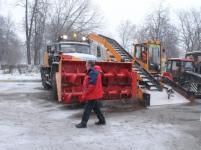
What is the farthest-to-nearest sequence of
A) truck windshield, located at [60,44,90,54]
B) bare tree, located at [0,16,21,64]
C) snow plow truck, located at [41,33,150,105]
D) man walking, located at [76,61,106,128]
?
bare tree, located at [0,16,21,64], truck windshield, located at [60,44,90,54], snow plow truck, located at [41,33,150,105], man walking, located at [76,61,106,128]

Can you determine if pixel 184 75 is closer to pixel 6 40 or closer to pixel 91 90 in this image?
pixel 91 90

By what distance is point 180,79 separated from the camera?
2025 centimetres

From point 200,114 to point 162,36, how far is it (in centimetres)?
4119

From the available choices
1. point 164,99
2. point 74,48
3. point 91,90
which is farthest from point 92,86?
point 74,48

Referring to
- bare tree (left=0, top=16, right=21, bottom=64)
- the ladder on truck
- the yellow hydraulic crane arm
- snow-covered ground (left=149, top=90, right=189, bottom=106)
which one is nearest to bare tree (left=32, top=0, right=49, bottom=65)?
bare tree (left=0, top=16, right=21, bottom=64)

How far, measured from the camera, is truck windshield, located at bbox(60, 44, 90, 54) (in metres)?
16.9

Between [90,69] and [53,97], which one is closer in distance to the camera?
[90,69]

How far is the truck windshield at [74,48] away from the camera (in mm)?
16859

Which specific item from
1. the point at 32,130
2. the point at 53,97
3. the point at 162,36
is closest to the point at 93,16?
the point at 162,36

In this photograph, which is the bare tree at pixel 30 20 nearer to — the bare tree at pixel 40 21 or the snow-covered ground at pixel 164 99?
the bare tree at pixel 40 21

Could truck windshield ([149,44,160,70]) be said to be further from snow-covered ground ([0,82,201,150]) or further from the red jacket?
the red jacket

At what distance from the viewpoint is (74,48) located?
1702cm

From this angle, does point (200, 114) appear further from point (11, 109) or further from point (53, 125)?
point (11, 109)

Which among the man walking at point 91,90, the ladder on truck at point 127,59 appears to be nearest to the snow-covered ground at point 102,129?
the man walking at point 91,90
